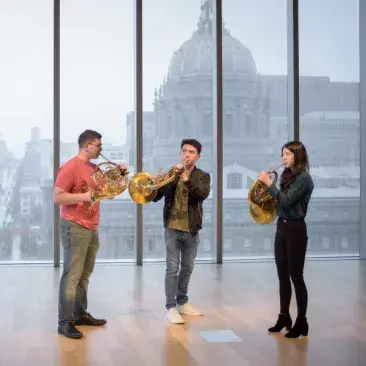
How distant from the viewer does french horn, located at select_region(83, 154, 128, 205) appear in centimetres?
482

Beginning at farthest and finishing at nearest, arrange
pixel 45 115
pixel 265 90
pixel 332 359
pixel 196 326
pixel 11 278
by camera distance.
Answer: pixel 265 90, pixel 45 115, pixel 11 278, pixel 196 326, pixel 332 359

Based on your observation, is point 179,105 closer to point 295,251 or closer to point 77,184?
point 77,184

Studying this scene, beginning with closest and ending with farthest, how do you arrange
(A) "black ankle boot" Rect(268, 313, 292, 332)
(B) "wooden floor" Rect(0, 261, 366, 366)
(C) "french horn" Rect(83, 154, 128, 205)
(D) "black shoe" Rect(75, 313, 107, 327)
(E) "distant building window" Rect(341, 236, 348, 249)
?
(B) "wooden floor" Rect(0, 261, 366, 366)
(C) "french horn" Rect(83, 154, 128, 205)
(A) "black ankle boot" Rect(268, 313, 292, 332)
(D) "black shoe" Rect(75, 313, 107, 327)
(E) "distant building window" Rect(341, 236, 348, 249)

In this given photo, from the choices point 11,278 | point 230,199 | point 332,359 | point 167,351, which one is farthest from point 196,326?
→ point 230,199

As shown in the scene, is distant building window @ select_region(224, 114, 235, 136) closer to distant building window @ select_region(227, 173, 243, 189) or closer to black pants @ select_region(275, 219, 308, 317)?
distant building window @ select_region(227, 173, 243, 189)

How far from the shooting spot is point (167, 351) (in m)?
4.54

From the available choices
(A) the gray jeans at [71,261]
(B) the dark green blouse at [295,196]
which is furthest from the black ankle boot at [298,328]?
(A) the gray jeans at [71,261]

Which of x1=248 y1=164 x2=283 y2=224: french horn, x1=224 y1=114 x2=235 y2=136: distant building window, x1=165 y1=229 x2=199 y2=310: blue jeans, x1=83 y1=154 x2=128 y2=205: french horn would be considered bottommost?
x1=165 y1=229 x2=199 y2=310: blue jeans

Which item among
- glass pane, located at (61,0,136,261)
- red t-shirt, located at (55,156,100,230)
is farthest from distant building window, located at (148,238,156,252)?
red t-shirt, located at (55,156,100,230)

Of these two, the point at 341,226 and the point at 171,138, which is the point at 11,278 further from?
the point at 341,226

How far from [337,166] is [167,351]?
534 centimetres

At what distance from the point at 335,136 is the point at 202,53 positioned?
6.53 ft

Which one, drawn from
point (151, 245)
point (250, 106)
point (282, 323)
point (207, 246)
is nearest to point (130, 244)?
point (151, 245)

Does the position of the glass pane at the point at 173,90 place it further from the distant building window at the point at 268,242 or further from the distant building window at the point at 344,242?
the distant building window at the point at 344,242
